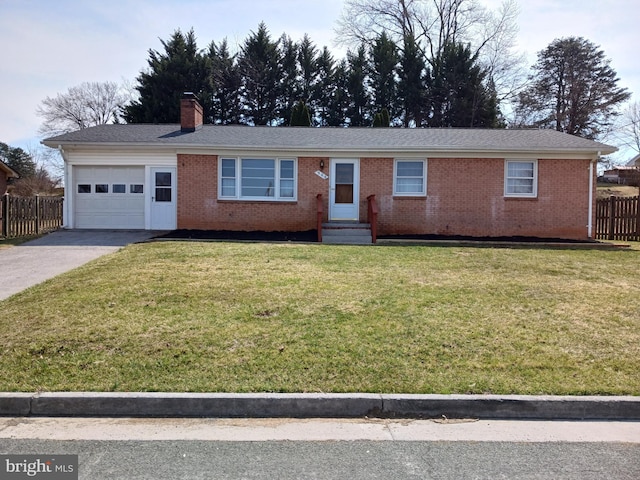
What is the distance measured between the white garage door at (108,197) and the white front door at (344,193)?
22.0ft

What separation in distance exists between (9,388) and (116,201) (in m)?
13.4

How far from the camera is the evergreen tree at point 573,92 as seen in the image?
40156mm

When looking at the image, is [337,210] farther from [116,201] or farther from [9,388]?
[9,388]

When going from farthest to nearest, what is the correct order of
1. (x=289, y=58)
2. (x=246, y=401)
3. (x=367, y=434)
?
(x=289, y=58), (x=246, y=401), (x=367, y=434)

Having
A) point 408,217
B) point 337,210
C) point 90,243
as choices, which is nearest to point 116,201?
point 90,243

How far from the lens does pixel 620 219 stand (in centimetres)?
1788

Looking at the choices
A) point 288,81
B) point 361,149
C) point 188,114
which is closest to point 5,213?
point 188,114

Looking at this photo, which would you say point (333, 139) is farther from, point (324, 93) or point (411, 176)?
point (324, 93)

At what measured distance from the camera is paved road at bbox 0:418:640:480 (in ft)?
10.9

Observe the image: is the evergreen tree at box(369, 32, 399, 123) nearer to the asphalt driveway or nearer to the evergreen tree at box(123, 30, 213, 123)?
the evergreen tree at box(123, 30, 213, 123)

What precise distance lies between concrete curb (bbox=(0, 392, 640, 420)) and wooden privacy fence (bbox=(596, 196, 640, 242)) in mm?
16061

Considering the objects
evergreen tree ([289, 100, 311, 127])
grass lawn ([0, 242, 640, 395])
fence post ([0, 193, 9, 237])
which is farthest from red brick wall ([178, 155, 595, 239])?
evergreen tree ([289, 100, 311, 127])

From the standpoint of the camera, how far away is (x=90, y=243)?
1350cm

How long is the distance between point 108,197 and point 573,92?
128ft
